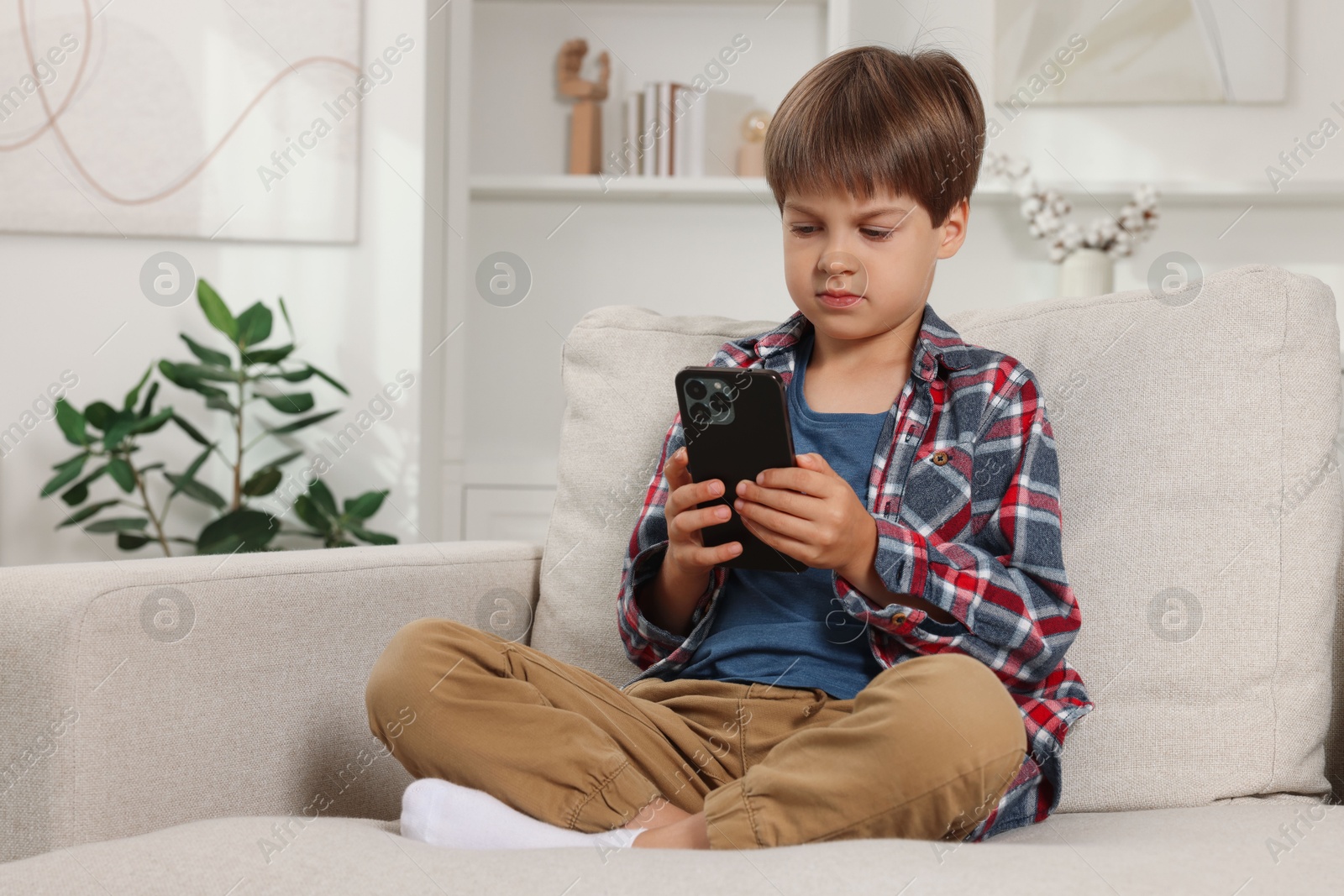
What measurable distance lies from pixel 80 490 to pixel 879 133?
1.83 m

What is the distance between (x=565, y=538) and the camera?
3.92 feet

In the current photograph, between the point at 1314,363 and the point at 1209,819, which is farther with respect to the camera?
the point at 1314,363

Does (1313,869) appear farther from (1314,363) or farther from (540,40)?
(540,40)

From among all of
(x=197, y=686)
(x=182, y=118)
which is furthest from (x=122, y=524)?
(x=197, y=686)

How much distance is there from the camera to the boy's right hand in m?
0.92

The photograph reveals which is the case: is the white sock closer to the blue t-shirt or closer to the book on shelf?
the blue t-shirt

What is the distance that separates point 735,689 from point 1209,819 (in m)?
0.38

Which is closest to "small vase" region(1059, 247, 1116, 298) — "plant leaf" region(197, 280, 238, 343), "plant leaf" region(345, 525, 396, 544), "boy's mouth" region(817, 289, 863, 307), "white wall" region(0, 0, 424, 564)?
"white wall" region(0, 0, 424, 564)

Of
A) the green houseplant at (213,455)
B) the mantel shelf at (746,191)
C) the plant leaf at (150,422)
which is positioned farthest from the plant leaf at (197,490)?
the mantel shelf at (746,191)

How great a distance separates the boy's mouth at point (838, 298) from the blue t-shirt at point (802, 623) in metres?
0.12

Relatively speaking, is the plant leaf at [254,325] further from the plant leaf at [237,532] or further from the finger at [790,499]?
the finger at [790,499]

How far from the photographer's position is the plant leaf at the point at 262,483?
2.21 metres

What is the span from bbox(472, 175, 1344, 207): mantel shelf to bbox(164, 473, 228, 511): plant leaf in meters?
1.01

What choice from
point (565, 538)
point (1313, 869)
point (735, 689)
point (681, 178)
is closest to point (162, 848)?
point (735, 689)
